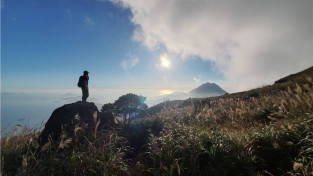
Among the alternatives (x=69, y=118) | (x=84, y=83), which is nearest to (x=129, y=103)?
(x=84, y=83)

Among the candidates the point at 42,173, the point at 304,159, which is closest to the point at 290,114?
the point at 304,159

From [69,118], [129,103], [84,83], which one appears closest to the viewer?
[69,118]

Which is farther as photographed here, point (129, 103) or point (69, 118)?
point (129, 103)

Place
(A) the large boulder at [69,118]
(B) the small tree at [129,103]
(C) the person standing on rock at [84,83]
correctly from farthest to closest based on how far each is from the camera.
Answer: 1. (B) the small tree at [129,103]
2. (C) the person standing on rock at [84,83]
3. (A) the large boulder at [69,118]

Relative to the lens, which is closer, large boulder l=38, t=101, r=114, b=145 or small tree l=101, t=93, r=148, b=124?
large boulder l=38, t=101, r=114, b=145

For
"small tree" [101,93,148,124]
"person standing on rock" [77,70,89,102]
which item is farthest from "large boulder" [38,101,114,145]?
"small tree" [101,93,148,124]

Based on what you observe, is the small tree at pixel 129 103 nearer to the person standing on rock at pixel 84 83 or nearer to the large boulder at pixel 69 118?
the person standing on rock at pixel 84 83

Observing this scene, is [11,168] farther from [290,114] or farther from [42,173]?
[290,114]

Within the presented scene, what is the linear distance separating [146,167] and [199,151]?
4.76 feet

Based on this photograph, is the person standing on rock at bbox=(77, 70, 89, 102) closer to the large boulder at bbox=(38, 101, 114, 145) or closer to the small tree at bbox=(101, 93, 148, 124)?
the large boulder at bbox=(38, 101, 114, 145)

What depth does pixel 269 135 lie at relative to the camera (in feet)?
26.3

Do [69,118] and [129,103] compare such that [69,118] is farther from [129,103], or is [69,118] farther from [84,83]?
[129,103]

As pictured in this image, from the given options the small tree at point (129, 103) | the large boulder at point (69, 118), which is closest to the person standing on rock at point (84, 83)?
the large boulder at point (69, 118)

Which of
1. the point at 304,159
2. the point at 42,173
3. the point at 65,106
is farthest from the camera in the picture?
the point at 65,106
